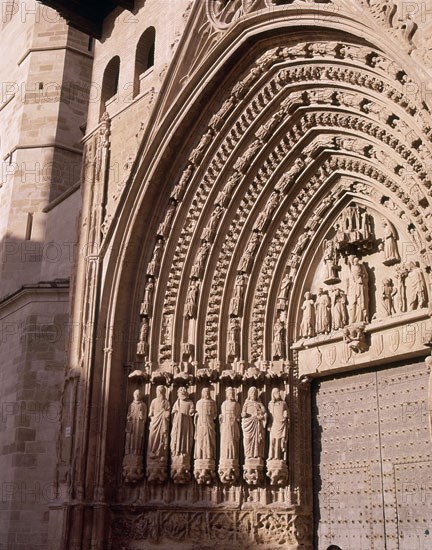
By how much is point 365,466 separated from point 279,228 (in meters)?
3.00

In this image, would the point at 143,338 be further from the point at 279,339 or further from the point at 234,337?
the point at 279,339

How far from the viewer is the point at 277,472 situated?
8375mm

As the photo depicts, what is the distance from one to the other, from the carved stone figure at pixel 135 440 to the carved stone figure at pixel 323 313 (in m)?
2.27

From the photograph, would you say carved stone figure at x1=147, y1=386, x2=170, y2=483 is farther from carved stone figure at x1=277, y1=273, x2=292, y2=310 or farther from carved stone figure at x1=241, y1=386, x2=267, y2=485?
carved stone figure at x1=277, y1=273, x2=292, y2=310

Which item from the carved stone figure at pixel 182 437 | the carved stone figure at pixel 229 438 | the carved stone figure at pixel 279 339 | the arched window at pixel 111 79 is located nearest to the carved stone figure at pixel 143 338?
the carved stone figure at pixel 182 437

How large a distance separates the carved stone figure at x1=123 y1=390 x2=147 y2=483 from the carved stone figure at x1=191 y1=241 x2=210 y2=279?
1612 mm

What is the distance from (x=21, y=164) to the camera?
1384cm

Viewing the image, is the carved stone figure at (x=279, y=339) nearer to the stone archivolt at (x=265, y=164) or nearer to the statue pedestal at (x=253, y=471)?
the stone archivolt at (x=265, y=164)

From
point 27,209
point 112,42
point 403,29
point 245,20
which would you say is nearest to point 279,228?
point 245,20

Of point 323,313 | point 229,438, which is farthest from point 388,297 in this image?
point 229,438

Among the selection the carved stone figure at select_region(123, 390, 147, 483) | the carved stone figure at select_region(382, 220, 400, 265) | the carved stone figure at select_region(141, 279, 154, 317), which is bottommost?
the carved stone figure at select_region(123, 390, 147, 483)

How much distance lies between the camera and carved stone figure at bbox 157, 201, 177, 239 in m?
9.61

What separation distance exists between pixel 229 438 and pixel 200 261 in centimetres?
220

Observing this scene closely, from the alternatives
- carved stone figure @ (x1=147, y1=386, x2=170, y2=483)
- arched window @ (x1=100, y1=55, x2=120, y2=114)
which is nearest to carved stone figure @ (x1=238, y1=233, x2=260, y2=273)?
carved stone figure @ (x1=147, y1=386, x2=170, y2=483)
